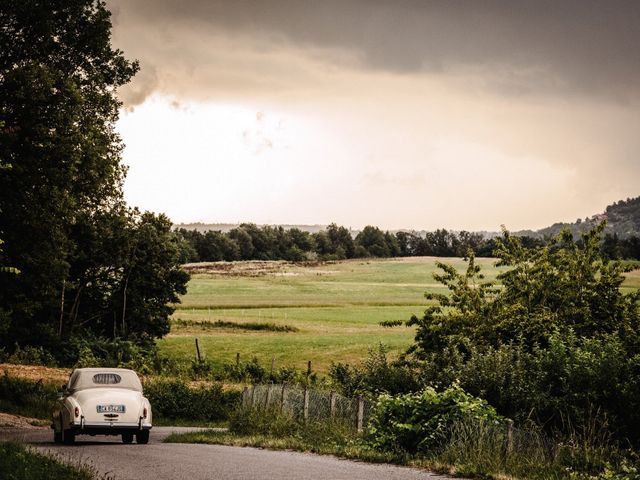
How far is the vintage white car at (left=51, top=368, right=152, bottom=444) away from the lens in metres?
21.5

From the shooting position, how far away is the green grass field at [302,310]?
238 feet

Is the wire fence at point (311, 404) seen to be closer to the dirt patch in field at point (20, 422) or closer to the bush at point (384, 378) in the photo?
the bush at point (384, 378)

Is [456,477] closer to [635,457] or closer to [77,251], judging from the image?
[635,457]

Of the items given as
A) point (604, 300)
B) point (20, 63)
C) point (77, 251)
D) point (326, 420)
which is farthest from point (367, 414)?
point (77, 251)

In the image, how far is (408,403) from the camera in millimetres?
17688

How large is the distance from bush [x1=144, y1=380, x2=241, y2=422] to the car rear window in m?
15.6

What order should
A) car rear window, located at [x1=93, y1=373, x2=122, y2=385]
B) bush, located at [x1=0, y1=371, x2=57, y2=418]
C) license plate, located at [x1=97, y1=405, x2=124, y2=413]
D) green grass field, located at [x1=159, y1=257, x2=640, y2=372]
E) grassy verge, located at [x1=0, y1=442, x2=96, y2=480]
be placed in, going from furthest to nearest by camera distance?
1. green grass field, located at [x1=159, y1=257, x2=640, y2=372]
2. bush, located at [x1=0, y1=371, x2=57, y2=418]
3. car rear window, located at [x1=93, y1=373, x2=122, y2=385]
4. license plate, located at [x1=97, y1=405, x2=124, y2=413]
5. grassy verge, located at [x1=0, y1=442, x2=96, y2=480]

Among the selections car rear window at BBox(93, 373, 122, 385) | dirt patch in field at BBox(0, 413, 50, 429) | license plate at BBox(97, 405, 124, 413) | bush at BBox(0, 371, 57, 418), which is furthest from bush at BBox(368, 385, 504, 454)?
bush at BBox(0, 371, 57, 418)

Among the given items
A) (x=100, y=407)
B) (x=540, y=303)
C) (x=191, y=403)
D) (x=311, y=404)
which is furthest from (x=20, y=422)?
(x=540, y=303)

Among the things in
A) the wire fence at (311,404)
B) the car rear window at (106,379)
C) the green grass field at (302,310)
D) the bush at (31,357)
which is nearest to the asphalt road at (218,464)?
the car rear window at (106,379)

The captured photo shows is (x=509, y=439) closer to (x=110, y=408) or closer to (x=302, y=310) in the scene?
(x=110, y=408)

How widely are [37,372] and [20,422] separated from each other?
14.9 meters

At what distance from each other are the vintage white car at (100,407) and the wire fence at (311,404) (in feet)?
11.8

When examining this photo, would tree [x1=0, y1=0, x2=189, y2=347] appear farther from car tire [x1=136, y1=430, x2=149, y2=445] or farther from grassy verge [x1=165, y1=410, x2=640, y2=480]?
grassy verge [x1=165, y1=410, x2=640, y2=480]
